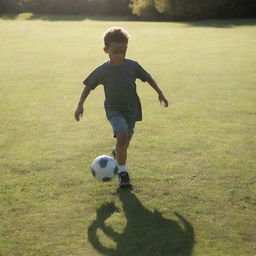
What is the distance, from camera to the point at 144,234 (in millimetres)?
4285

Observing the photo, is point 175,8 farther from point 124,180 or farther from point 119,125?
point 124,180

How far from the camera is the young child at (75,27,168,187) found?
5406 mm

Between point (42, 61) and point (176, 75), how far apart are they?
553cm

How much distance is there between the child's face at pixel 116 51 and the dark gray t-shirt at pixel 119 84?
0.32 feet

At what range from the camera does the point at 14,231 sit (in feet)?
14.5

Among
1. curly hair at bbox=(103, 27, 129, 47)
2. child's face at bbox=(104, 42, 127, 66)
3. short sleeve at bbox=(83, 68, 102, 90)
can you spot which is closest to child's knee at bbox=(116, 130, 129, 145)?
short sleeve at bbox=(83, 68, 102, 90)

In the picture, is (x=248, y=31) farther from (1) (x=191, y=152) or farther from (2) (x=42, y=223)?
(2) (x=42, y=223)

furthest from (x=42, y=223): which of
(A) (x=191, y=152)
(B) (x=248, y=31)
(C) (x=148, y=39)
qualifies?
(B) (x=248, y=31)

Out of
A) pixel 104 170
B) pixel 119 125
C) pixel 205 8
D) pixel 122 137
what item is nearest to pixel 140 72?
pixel 119 125

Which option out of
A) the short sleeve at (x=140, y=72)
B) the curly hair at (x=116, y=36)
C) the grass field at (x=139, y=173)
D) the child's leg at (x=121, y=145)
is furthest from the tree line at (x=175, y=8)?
the child's leg at (x=121, y=145)

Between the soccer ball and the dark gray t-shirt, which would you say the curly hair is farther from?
the soccer ball

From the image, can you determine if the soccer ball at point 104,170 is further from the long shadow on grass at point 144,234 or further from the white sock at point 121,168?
the long shadow on grass at point 144,234

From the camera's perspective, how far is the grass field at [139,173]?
4.23 m

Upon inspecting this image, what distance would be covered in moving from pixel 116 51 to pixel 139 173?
5.16 ft
